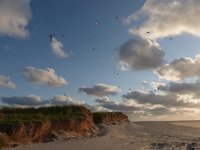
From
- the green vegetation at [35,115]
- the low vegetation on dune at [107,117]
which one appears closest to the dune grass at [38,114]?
the green vegetation at [35,115]

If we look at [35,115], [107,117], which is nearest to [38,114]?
[35,115]

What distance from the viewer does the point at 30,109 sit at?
3406cm

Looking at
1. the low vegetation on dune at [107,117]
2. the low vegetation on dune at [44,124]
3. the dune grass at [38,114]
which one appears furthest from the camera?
the low vegetation on dune at [107,117]

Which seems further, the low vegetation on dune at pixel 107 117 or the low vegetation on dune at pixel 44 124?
the low vegetation on dune at pixel 107 117

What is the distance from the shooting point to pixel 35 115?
1135 inches

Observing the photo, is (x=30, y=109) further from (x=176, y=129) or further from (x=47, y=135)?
(x=176, y=129)

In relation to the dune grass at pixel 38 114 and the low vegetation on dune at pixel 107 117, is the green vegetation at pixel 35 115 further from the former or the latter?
the low vegetation on dune at pixel 107 117

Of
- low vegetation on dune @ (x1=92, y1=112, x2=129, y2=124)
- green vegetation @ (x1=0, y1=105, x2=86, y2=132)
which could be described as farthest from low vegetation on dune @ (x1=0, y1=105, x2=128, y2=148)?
low vegetation on dune @ (x1=92, y1=112, x2=129, y2=124)

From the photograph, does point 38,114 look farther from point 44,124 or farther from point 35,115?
point 44,124

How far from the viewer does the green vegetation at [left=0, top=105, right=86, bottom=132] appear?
25641 mm

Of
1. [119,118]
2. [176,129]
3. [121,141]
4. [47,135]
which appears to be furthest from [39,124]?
[119,118]

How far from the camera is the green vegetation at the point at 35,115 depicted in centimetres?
2564

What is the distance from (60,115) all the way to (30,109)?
14.7 feet

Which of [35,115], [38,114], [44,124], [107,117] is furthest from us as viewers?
[107,117]
